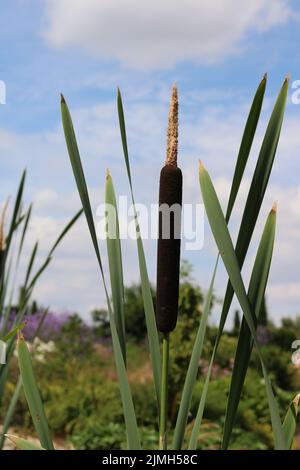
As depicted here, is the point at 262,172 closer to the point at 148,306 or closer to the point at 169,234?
the point at 169,234

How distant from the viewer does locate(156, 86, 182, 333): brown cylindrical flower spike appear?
1329mm

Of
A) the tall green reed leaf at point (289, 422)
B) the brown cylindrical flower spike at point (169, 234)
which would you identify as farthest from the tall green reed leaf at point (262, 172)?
the tall green reed leaf at point (289, 422)

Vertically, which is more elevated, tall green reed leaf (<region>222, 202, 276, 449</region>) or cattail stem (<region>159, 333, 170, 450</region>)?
tall green reed leaf (<region>222, 202, 276, 449</region>)

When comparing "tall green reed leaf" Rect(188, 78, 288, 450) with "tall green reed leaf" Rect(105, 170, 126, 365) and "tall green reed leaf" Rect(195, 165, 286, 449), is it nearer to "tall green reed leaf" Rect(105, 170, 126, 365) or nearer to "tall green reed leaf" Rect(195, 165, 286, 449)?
"tall green reed leaf" Rect(195, 165, 286, 449)

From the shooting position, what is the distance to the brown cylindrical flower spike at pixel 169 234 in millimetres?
1329

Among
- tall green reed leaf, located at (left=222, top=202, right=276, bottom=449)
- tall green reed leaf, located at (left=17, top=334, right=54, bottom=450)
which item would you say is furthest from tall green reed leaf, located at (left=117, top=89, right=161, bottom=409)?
tall green reed leaf, located at (left=17, top=334, right=54, bottom=450)

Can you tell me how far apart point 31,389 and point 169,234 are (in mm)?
464

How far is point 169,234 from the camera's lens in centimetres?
134

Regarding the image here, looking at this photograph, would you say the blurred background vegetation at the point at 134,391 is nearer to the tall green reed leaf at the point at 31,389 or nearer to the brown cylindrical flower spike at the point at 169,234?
the tall green reed leaf at the point at 31,389

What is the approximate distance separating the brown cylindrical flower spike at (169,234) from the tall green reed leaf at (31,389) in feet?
1.00

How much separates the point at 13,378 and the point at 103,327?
5.72 metres

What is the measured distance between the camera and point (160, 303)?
4.45ft

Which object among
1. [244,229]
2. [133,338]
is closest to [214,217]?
[244,229]

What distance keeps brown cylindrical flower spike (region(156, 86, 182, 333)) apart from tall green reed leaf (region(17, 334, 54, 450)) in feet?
1.00
